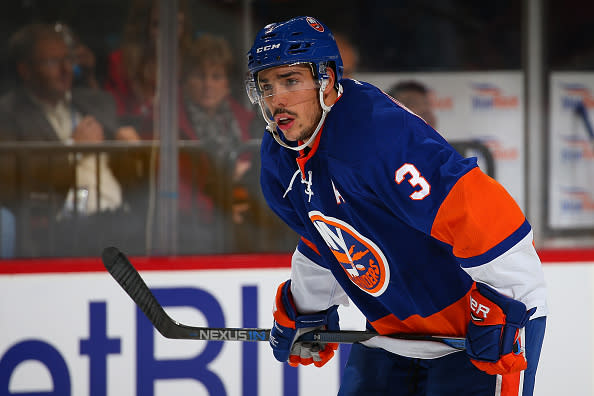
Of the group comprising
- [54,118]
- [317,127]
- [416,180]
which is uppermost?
[54,118]

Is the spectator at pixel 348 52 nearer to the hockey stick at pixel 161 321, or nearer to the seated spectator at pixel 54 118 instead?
the seated spectator at pixel 54 118

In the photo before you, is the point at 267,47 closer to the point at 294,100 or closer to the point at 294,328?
the point at 294,100

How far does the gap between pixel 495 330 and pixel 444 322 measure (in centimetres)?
22

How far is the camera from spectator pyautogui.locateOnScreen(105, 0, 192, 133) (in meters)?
2.97

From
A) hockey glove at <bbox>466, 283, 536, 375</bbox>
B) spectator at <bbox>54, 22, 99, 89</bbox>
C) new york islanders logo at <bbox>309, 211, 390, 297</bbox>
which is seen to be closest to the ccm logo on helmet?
new york islanders logo at <bbox>309, 211, 390, 297</bbox>

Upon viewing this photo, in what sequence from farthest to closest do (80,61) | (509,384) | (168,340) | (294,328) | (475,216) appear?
(80,61)
(168,340)
(294,328)
(509,384)
(475,216)

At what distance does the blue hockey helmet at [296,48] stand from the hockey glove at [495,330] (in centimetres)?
54

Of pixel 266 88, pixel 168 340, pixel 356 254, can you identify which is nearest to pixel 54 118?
pixel 168 340

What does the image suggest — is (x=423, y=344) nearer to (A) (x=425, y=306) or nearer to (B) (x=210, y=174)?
(A) (x=425, y=306)

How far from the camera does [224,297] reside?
2895 mm

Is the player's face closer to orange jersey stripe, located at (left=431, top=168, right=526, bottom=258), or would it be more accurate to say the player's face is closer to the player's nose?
the player's nose

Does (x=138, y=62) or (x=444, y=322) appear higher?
(x=138, y=62)

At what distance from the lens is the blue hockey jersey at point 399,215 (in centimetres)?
150

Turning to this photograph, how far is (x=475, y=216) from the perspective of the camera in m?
1.47
